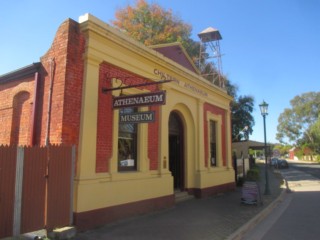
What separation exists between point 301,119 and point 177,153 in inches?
3145

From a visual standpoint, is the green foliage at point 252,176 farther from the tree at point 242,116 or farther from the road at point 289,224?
the tree at point 242,116

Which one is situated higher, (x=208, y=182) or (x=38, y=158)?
(x=38, y=158)

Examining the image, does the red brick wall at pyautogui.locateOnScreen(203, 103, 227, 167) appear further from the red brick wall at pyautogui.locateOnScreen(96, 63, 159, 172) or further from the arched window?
the arched window

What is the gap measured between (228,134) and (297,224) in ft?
29.1

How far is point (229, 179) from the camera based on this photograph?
55.8 feet

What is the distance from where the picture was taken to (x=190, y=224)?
8.64 metres

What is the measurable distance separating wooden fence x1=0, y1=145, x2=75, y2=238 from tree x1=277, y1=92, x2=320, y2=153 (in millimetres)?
80092

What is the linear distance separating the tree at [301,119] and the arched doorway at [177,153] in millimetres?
72974

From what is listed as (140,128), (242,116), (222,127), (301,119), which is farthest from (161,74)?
(301,119)

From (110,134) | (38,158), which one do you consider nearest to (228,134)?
(110,134)

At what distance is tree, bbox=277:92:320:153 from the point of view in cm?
8062

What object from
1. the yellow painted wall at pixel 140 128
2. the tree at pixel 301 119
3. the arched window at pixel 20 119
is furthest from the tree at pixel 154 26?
the tree at pixel 301 119

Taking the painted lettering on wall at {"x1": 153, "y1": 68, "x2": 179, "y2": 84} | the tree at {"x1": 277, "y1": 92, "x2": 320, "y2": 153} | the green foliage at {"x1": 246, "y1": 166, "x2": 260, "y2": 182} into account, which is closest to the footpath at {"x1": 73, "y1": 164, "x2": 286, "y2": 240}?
the painted lettering on wall at {"x1": 153, "y1": 68, "x2": 179, "y2": 84}

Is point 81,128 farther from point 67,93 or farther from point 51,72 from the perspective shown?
point 51,72
